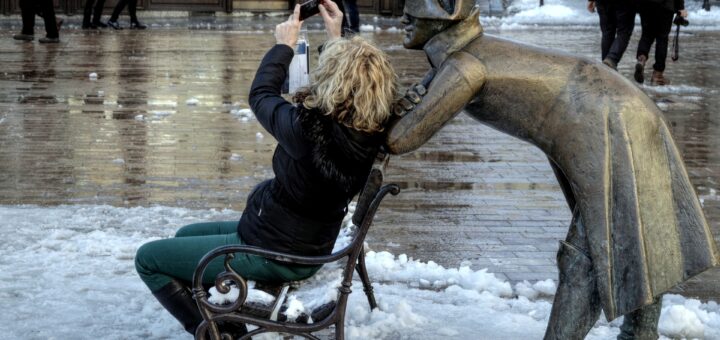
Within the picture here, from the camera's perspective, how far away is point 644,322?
12.6ft

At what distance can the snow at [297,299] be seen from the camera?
4.71 m

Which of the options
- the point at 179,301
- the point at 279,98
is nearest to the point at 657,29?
the point at 279,98

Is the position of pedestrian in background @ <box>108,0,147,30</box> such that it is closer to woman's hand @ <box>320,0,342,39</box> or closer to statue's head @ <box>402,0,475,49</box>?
woman's hand @ <box>320,0,342,39</box>

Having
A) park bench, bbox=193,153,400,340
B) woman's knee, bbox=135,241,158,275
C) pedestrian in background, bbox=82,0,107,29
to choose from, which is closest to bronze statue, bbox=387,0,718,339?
park bench, bbox=193,153,400,340

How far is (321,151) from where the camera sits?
381 centimetres

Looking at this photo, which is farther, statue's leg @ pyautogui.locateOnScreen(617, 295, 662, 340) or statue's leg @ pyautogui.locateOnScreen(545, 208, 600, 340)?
statue's leg @ pyautogui.locateOnScreen(617, 295, 662, 340)

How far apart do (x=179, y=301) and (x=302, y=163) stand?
76 centimetres

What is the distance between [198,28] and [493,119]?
17039mm

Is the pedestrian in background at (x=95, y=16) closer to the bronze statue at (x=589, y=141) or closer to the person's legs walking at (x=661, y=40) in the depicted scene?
the person's legs walking at (x=661, y=40)

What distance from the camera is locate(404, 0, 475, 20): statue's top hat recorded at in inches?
143

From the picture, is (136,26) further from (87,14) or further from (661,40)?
(661,40)

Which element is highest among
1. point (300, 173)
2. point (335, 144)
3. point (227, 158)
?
point (335, 144)

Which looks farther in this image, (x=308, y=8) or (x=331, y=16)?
(x=331, y=16)

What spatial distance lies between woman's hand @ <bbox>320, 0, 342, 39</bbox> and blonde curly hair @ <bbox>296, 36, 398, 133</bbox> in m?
0.42
